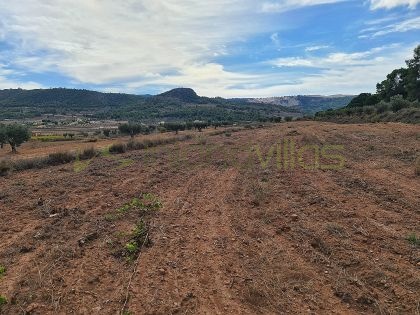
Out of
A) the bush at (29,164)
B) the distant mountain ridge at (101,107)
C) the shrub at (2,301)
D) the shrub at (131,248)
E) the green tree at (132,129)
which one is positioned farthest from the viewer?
the distant mountain ridge at (101,107)

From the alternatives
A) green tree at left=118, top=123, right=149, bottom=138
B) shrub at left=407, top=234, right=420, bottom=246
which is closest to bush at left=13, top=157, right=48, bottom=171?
shrub at left=407, top=234, right=420, bottom=246

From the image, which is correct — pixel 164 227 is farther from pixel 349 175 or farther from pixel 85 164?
pixel 85 164

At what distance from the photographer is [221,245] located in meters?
7.46

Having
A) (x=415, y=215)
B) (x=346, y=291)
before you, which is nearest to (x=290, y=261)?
(x=346, y=291)

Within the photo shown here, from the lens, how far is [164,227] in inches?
336

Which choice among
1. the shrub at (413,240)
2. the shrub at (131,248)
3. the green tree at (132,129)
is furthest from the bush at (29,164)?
the green tree at (132,129)

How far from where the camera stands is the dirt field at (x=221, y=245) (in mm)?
5504

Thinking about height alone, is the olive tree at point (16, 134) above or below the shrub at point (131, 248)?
below

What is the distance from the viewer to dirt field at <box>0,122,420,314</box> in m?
5.50

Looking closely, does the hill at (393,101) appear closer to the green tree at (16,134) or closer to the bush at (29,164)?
the bush at (29,164)

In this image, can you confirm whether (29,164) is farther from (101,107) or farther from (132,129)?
(101,107)

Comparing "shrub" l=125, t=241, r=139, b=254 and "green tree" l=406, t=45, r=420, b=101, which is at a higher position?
"green tree" l=406, t=45, r=420, b=101

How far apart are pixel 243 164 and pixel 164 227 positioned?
29.5 ft

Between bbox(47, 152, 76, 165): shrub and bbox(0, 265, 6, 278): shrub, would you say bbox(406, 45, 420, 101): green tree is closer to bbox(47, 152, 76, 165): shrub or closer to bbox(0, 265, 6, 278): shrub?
bbox(47, 152, 76, 165): shrub
